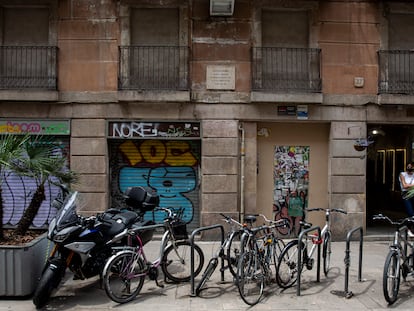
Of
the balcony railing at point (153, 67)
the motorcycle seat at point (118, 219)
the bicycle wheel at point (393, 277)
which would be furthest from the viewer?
the balcony railing at point (153, 67)

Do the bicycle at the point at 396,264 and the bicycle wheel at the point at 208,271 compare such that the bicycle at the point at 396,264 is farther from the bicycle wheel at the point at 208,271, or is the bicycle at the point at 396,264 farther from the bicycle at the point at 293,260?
the bicycle wheel at the point at 208,271

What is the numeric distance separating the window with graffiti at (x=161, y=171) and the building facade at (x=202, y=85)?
3cm

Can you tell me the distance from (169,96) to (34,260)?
5344 millimetres

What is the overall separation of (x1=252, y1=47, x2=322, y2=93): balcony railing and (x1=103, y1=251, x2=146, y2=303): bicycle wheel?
6.16 meters

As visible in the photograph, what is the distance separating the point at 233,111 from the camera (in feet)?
35.8

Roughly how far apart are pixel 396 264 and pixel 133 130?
6.75 metres

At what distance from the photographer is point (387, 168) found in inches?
650

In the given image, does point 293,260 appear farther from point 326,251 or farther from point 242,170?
point 242,170

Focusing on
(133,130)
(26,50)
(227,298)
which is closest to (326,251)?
(227,298)

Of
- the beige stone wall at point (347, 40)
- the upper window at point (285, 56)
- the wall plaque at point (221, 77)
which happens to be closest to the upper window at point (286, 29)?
the upper window at point (285, 56)

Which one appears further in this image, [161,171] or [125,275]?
[161,171]

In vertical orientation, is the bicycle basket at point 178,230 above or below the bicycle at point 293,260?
above

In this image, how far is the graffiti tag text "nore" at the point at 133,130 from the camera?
10.9 m

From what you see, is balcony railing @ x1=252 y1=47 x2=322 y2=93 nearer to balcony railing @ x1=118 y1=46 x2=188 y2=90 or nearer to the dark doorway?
balcony railing @ x1=118 y1=46 x2=188 y2=90
